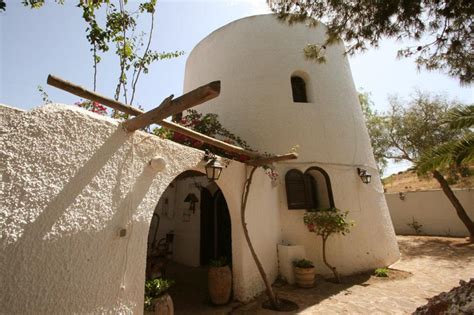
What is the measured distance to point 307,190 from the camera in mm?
7352

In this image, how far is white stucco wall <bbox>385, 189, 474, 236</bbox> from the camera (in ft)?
43.8

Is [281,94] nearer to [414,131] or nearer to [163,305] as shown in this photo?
[163,305]

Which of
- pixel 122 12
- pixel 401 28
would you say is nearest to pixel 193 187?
pixel 122 12

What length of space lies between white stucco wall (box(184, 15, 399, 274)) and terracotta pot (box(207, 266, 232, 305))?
2562mm

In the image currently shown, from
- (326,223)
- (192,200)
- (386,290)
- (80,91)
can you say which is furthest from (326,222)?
(80,91)

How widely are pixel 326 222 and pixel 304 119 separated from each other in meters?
3.33

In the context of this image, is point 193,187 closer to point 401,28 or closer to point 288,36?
point 288,36

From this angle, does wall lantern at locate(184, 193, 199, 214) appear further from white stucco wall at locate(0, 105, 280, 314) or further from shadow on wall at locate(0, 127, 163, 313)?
shadow on wall at locate(0, 127, 163, 313)

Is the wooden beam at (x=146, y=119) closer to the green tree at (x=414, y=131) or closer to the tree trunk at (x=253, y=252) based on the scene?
the tree trunk at (x=253, y=252)

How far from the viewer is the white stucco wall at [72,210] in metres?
2.44

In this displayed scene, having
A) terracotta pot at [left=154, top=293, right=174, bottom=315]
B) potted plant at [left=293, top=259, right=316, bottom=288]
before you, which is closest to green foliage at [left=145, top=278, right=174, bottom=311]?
terracotta pot at [left=154, top=293, right=174, bottom=315]

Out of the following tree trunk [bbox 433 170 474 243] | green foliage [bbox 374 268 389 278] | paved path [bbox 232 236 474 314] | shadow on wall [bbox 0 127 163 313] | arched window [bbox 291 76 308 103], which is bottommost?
paved path [bbox 232 236 474 314]

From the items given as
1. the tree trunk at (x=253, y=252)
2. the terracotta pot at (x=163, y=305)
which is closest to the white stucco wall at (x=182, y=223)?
the tree trunk at (x=253, y=252)

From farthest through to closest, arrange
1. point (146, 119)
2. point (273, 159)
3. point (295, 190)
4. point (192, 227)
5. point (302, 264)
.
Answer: point (192, 227) → point (295, 190) → point (302, 264) → point (273, 159) → point (146, 119)
